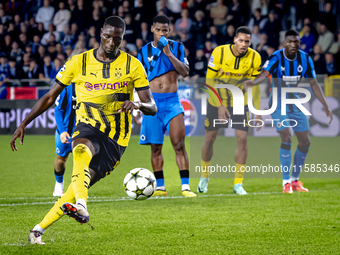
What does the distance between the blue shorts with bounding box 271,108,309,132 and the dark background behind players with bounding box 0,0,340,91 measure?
20.7 ft

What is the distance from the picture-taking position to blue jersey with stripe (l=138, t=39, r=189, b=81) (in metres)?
6.43

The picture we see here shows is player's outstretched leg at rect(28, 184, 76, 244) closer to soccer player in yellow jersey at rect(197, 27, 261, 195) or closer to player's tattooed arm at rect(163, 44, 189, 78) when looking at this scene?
player's tattooed arm at rect(163, 44, 189, 78)

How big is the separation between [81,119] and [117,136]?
0.33m

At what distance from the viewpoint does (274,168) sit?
868 centimetres

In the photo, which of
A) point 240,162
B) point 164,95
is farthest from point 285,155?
point 164,95

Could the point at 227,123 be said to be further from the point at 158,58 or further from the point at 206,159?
the point at 158,58

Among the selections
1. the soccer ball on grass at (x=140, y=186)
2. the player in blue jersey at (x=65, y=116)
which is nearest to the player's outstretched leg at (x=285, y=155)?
the soccer ball on grass at (x=140, y=186)

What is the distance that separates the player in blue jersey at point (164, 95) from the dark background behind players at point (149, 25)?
6.61 meters

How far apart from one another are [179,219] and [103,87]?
1540mm

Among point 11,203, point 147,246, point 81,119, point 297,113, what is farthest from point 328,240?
point 11,203

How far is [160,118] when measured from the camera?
6547 mm

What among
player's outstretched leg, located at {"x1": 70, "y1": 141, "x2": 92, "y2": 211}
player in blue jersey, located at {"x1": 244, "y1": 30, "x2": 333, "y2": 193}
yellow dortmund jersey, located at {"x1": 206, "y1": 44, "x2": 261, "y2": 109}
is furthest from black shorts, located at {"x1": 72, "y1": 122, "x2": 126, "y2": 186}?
player in blue jersey, located at {"x1": 244, "y1": 30, "x2": 333, "y2": 193}

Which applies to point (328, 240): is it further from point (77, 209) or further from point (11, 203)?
point (11, 203)

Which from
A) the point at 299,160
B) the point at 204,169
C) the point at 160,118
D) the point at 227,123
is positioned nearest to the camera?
the point at 160,118
